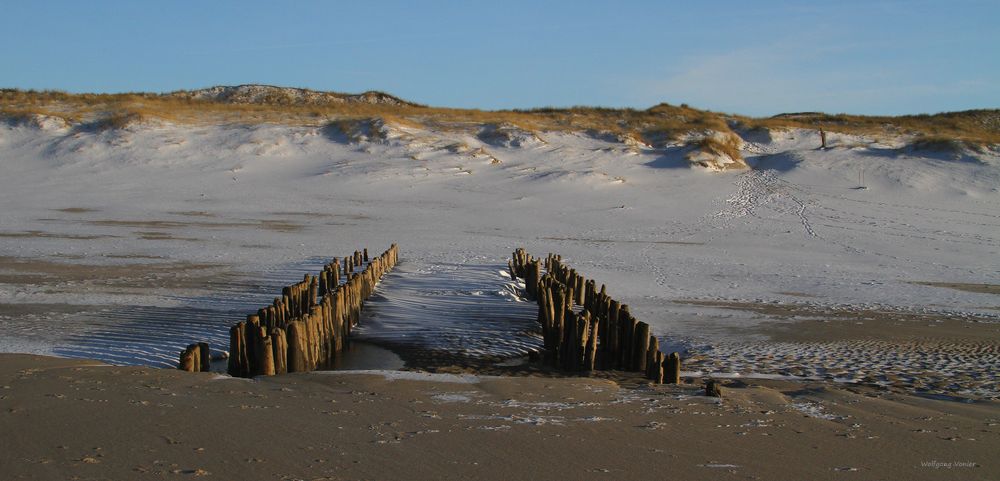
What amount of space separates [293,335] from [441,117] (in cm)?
3612

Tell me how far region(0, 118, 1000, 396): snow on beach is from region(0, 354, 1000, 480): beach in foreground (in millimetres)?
2681

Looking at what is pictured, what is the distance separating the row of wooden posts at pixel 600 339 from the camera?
8.23 meters

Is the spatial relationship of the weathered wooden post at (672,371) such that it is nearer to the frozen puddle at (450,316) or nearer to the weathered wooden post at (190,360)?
the frozen puddle at (450,316)

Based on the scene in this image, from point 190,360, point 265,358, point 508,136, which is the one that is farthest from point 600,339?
point 508,136

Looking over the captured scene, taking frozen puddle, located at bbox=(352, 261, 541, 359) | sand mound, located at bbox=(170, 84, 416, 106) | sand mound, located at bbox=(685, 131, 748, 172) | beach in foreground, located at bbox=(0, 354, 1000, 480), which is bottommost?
frozen puddle, located at bbox=(352, 261, 541, 359)

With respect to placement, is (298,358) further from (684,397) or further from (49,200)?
(49,200)

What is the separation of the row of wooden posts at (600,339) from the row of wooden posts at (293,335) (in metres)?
2.37

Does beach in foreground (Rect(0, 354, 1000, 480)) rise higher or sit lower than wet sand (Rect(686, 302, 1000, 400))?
higher

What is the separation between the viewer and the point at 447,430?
529cm

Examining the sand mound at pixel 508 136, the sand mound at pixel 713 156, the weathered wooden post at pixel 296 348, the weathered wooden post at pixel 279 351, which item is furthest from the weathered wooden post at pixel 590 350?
the sand mound at pixel 508 136

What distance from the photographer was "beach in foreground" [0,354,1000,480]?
4.55m

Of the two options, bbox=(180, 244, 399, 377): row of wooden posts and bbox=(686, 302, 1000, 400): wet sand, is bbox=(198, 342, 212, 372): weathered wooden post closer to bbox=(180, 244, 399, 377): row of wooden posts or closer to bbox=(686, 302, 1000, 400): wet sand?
bbox=(180, 244, 399, 377): row of wooden posts

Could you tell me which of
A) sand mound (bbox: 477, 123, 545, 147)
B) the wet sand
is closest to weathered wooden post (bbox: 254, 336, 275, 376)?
the wet sand

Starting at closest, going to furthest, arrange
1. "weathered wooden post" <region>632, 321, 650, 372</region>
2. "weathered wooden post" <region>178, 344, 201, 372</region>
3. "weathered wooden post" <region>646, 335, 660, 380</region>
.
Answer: "weathered wooden post" <region>178, 344, 201, 372</region> < "weathered wooden post" <region>646, 335, 660, 380</region> < "weathered wooden post" <region>632, 321, 650, 372</region>
